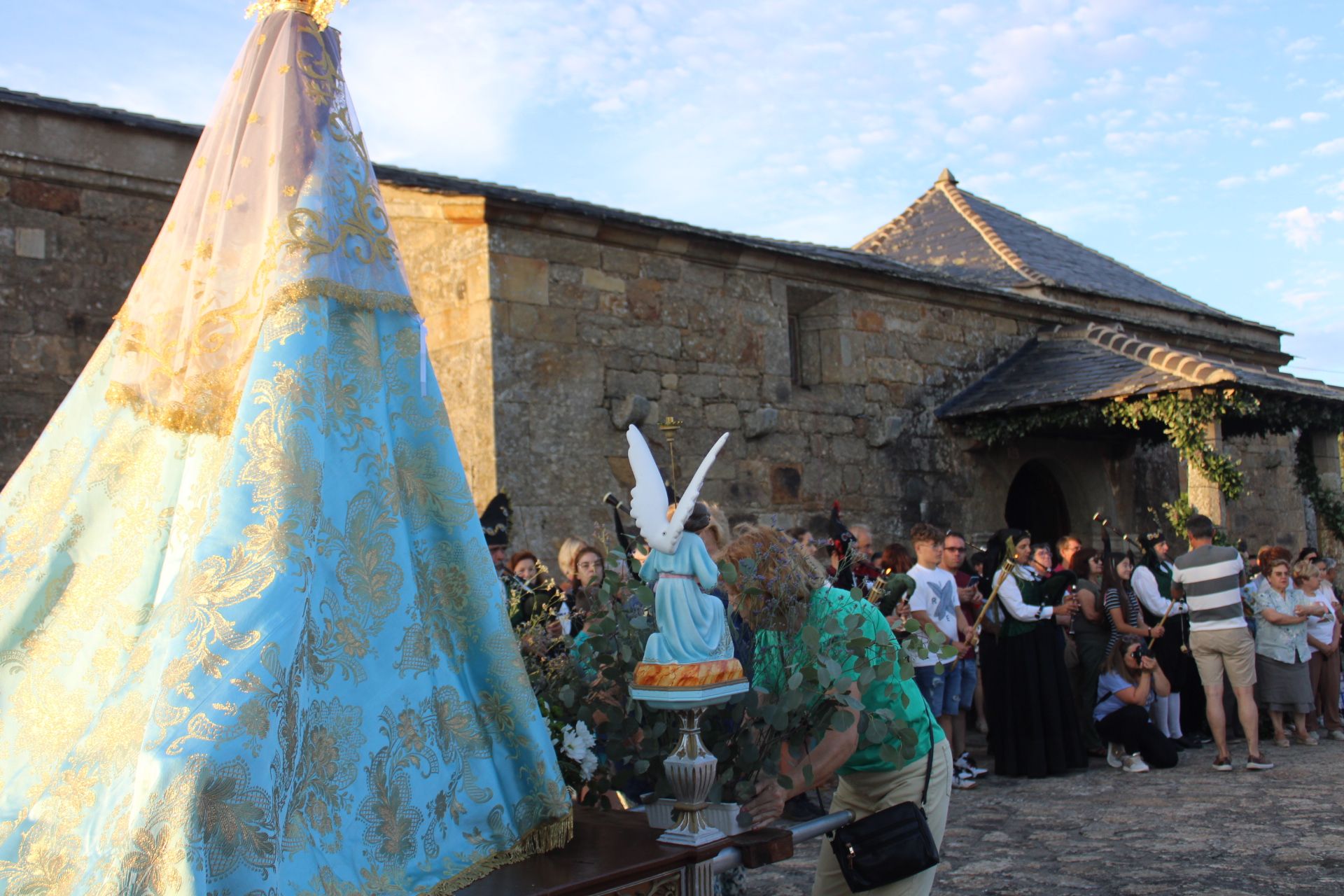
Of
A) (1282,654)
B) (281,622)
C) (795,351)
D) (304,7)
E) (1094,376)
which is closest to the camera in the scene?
(281,622)

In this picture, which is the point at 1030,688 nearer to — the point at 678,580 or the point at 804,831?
the point at 804,831

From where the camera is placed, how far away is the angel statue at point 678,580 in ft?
8.33

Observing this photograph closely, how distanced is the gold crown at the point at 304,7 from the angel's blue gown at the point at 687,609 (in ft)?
4.82

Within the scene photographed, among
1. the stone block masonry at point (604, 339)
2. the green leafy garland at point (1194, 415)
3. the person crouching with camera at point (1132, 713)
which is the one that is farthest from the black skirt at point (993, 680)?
the green leafy garland at point (1194, 415)

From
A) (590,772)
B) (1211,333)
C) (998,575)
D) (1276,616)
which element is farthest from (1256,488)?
(590,772)

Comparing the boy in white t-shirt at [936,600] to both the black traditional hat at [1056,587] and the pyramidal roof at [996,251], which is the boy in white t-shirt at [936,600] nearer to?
the black traditional hat at [1056,587]

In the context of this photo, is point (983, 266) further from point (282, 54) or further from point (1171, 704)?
point (282, 54)

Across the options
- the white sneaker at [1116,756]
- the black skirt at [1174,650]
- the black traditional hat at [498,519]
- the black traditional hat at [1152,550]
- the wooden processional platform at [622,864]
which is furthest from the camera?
the black traditional hat at [1152,550]

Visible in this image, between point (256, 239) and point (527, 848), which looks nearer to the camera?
point (527, 848)

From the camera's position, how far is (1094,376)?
443 inches

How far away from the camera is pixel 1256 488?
15.9 m

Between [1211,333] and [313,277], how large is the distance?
15446mm

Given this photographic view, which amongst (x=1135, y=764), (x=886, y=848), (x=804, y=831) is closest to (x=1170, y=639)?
(x=1135, y=764)

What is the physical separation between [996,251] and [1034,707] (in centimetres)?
913
